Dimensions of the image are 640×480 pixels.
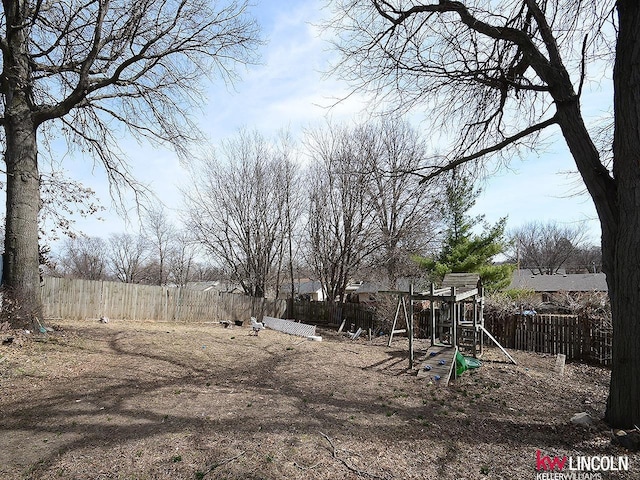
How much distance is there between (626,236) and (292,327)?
1198 centimetres

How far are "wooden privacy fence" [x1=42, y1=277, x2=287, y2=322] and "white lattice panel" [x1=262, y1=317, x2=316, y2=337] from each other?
3502 millimetres

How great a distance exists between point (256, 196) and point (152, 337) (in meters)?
14.1

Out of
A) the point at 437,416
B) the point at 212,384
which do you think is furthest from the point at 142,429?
the point at 437,416

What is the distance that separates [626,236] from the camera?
15.5ft

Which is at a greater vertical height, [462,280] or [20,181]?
[20,181]

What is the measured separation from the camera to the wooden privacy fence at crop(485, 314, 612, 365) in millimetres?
10617

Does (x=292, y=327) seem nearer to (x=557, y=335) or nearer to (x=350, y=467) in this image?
(x=557, y=335)

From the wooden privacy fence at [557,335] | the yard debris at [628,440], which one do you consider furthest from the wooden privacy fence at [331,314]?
the yard debris at [628,440]

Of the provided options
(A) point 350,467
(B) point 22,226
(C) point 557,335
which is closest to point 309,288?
(C) point 557,335

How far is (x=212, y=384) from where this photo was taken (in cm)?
645

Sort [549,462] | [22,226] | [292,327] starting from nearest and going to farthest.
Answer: [549,462] < [22,226] < [292,327]

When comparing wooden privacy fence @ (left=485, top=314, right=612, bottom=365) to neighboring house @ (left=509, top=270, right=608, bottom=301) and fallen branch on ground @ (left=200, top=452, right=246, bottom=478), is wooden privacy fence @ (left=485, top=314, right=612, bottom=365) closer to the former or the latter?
fallen branch on ground @ (left=200, top=452, right=246, bottom=478)

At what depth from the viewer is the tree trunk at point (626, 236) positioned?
15.1ft

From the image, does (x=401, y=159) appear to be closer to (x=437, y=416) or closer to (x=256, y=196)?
(x=256, y=196)
